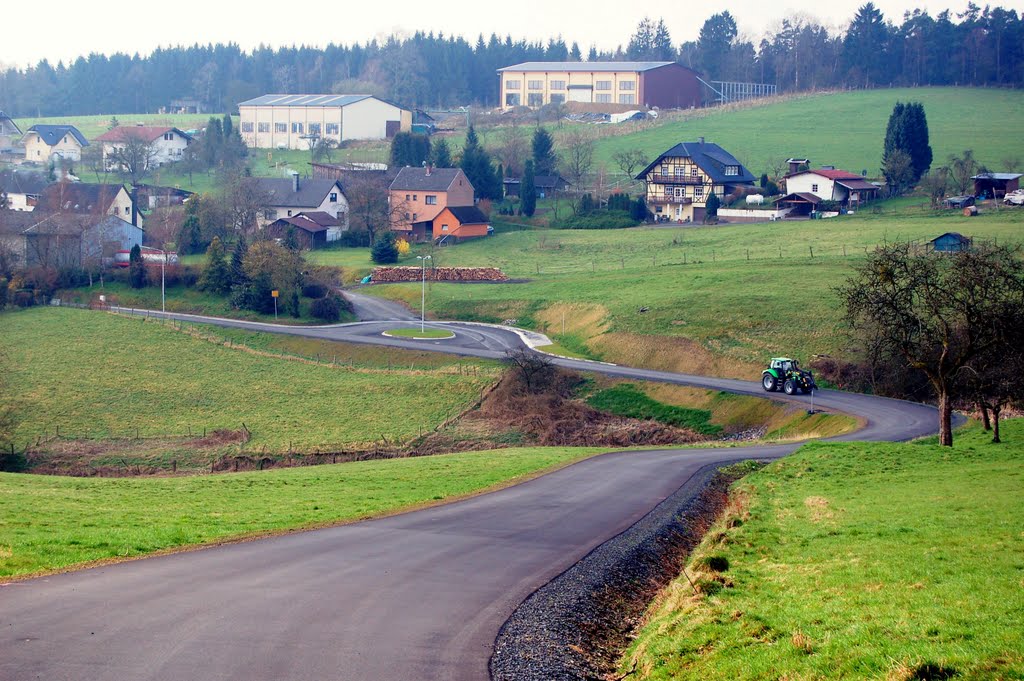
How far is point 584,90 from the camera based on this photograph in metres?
179

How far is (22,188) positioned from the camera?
373 ft

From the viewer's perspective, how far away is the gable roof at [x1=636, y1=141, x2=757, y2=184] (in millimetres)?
108312

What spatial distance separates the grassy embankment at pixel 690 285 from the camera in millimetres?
56531

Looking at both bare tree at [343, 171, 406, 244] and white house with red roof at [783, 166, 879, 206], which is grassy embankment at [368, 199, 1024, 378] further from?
bare tree at [343, 171, 406, 244]

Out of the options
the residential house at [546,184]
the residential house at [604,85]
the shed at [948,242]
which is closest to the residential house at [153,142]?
the residential house at [546,184]

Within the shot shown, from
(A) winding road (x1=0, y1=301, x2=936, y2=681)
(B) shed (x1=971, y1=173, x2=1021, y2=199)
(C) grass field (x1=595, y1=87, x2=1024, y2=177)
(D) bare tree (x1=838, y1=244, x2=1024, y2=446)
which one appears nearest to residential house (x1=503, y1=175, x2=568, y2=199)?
(C) grass field (x1=595, y1=87, x2=1024, y2=177)

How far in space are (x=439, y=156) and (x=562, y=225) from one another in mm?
22903

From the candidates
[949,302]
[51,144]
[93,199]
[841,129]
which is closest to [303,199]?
[93,199]

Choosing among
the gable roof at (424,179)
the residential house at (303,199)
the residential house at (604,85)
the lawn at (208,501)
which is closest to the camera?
the lawn at (208,501)

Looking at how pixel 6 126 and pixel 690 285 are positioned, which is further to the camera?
pixel 6 126

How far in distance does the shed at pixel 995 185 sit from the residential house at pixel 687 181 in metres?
23.7

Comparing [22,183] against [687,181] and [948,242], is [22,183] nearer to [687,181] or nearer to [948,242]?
[687,181]

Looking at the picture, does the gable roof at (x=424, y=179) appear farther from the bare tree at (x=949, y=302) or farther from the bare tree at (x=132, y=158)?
the bare tree at (x=949, y=302)

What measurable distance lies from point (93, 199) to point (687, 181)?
62.0m
